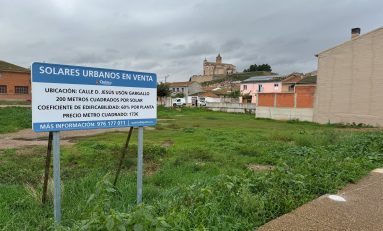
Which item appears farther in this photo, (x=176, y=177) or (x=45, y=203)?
(x=176, y=177)

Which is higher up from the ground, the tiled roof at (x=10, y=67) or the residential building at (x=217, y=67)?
the residential building at (x=217, y=67)

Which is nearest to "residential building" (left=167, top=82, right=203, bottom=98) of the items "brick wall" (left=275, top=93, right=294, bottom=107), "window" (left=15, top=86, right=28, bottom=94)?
"window" (left=15, top=86, right=28, bottom=94)

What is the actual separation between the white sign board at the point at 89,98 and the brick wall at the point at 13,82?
5572 cm

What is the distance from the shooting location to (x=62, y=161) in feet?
29.7

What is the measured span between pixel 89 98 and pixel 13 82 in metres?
56.8

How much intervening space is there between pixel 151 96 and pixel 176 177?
264cm

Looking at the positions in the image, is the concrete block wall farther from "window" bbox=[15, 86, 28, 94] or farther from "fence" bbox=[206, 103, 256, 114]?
"window" bbox=[15, 86, 28, 94]

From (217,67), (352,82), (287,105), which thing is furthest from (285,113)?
(217,67)

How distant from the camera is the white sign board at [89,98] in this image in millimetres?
3565

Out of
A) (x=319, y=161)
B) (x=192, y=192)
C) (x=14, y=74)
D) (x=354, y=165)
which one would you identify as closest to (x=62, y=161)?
(x=192, y=192)

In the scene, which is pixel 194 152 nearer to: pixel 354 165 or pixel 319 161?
pixel 319 161

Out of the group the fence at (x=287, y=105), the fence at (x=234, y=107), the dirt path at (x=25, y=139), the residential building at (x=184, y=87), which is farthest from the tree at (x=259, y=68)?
the dirt path at (x=25, y=139)

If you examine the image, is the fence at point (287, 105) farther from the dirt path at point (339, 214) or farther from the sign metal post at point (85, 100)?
the sign metal post at point (85, 100)

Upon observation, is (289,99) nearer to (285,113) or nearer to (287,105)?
(287,105)
